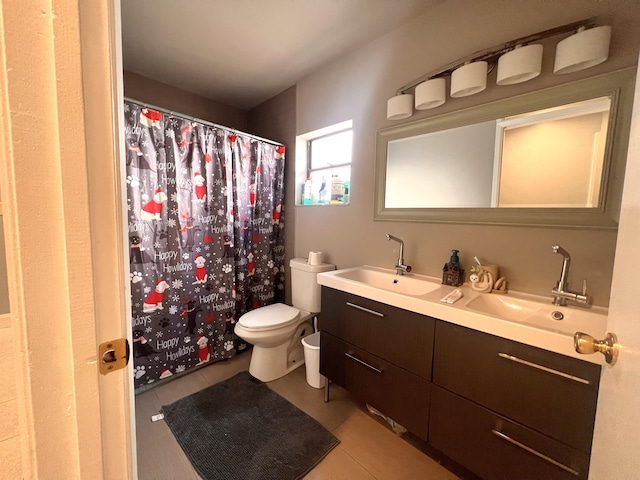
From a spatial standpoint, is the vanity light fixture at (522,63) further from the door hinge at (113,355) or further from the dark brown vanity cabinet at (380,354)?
the door hinge at (113,355)

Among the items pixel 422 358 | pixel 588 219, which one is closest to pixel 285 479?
pixel 422 358

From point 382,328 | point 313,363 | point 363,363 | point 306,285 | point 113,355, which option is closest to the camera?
point 113,355

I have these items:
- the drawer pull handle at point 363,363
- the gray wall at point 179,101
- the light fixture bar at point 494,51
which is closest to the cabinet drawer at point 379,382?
the drawer pull handle at point 363,363

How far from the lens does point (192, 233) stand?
6.41 ft

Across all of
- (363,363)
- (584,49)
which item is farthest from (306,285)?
(584,49)

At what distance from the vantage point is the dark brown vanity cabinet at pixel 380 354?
1.21 metres

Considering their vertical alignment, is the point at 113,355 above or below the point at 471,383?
above

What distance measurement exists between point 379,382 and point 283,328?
30.0 inches

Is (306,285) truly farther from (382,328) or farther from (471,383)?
(471,383)

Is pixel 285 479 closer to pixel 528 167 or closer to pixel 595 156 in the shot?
pixel 528 167

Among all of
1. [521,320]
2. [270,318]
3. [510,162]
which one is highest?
[510,162]

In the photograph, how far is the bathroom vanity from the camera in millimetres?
862

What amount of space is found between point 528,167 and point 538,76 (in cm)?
41

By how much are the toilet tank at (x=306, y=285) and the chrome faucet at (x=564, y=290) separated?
134cm
